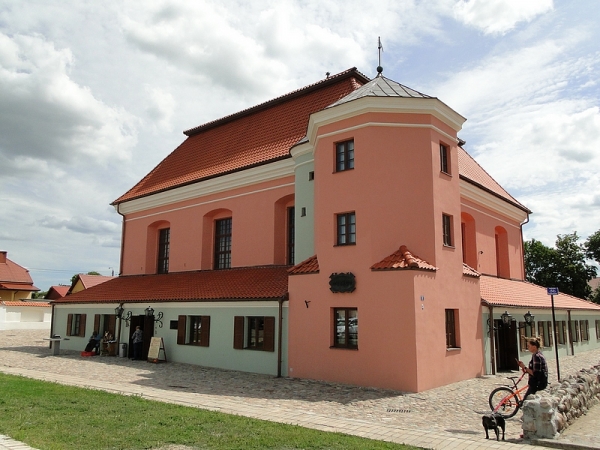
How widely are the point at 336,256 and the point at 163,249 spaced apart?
44.1 feet

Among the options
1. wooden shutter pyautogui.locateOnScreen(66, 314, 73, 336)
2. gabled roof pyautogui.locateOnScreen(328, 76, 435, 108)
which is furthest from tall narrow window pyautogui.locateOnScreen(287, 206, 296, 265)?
wooden shutter pyautogui.locateOnScreen(66, 314, 73, 336)

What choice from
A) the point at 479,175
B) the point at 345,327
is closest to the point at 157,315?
the point at 345,327

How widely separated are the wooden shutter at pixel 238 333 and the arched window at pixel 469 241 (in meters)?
9.52

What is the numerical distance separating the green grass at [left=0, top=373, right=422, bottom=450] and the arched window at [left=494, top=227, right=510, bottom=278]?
18.2 m

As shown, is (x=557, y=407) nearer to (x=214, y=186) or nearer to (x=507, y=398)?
(x=507, y=398)

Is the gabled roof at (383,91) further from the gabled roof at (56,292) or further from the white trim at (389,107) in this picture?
the gabled roof at (56,292)

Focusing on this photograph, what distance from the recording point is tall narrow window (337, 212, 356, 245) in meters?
15.0

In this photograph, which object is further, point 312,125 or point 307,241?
point 307,241

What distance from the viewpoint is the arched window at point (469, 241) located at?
20.7 meters

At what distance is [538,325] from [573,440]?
1423cm

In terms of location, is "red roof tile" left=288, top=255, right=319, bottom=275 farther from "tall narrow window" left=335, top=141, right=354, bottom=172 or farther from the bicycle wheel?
the bicycle wheel

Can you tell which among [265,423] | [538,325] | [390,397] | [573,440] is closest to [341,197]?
[390,397]

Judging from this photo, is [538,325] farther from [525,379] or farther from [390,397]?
[390,397]

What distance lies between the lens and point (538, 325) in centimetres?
2070
